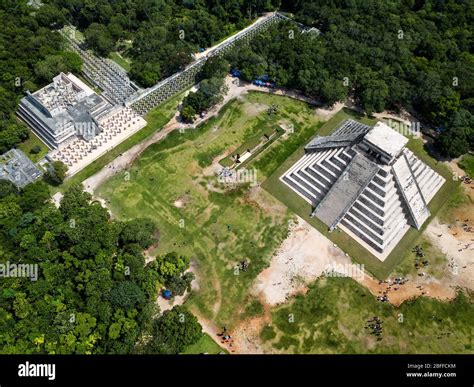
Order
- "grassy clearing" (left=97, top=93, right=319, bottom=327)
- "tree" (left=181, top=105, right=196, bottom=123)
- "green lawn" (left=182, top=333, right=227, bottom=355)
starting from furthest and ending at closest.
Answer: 1. "tree" (left=181, top=105, right=196, bottom=123)
2. "grassy clearing" (left=97, top=93, right=319, bottom=327)
3. "green lawn" (left=182, top=333, right=227, bottom=355)

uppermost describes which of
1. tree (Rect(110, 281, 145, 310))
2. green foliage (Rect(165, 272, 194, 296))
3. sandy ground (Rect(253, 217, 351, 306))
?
sandy ground (Rect(253, 217, 351, 306))

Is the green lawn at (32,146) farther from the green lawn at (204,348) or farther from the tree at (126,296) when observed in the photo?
the green lawn at (204,348)

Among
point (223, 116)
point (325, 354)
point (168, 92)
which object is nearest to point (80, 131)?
point (168, 92)

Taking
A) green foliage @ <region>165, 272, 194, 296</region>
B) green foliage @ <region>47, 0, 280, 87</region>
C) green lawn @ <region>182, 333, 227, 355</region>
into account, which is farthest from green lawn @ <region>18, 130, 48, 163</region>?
green lawn @ <region>182, 333, 227, 355</region>

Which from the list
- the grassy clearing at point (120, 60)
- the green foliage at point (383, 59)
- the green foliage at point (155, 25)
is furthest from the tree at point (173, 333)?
the grassy clearing at point (120, 60)

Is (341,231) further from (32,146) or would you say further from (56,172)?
(32,146)

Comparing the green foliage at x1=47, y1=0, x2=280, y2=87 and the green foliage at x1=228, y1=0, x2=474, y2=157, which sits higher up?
the green foliage at x1=228, y1=0, x2=474, y2=157

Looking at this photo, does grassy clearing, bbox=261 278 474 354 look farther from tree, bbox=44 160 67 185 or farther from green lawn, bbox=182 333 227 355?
tree, bbox=44 160 67 185
